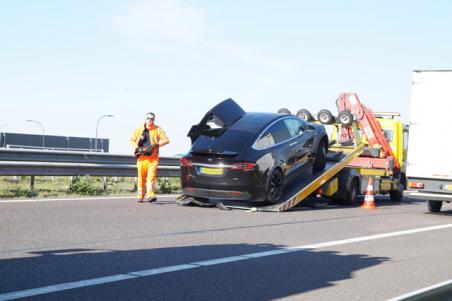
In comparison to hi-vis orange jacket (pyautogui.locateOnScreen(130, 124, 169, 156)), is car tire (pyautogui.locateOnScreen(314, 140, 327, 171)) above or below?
below

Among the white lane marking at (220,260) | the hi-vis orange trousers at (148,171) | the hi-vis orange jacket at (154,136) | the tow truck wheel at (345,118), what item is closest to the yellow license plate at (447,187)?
the tow truck wheel at (345,118)

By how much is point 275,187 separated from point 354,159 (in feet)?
16.3

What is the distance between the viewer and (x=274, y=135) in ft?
46.7

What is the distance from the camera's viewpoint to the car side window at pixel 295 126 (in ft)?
48.6

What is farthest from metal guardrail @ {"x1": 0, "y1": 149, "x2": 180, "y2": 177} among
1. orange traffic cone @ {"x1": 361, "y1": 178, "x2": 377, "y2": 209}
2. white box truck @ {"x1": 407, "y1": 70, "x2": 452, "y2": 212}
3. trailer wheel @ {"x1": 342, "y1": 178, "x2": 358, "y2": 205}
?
white box truck @ {"x1": 407, "y1": 70, "x2": 452, "y2": 212}

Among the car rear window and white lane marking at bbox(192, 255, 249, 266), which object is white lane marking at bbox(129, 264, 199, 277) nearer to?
white lane marking at bbox(192, 255, 249, 266)

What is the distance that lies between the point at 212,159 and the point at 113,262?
652 cm

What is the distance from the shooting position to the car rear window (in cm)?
1364

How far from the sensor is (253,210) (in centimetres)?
1380

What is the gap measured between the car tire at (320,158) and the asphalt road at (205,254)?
8.71ft

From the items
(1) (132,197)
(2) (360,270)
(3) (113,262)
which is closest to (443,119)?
(1) (132,197)

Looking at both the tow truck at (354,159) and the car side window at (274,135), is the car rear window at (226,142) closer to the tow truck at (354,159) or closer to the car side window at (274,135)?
the car side window at (274,135)

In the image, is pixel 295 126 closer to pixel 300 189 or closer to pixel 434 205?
pixel 300 189

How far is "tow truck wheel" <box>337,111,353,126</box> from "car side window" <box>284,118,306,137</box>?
12.6 ft
